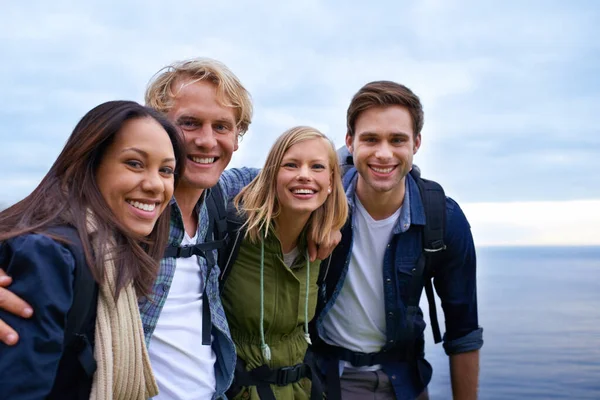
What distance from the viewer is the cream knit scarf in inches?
112

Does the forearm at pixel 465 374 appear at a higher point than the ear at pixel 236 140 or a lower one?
lower

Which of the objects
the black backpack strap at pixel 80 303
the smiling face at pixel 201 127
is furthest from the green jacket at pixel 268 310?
the black backpack strap at pixel 80 303

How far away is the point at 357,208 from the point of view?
5668 millimetres

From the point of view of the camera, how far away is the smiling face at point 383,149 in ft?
17.9

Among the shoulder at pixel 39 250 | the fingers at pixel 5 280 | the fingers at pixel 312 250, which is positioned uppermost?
the fingers at pixel 312 250

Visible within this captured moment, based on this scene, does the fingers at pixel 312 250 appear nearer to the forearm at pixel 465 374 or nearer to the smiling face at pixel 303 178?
the smiling face at pixel 303 178

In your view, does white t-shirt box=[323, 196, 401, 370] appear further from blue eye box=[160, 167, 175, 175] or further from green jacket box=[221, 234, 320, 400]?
blue eye box=[160, 167, 175, 175]

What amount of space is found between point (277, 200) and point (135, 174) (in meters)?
1.80

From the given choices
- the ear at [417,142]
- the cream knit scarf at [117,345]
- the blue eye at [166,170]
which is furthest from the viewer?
the ear at [417,142]

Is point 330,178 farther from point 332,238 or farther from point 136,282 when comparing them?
point 136,282

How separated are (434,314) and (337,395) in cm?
137

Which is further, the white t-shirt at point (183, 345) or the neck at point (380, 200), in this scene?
the neck at point (380, 200)

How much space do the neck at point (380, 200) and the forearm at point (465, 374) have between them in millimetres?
1784

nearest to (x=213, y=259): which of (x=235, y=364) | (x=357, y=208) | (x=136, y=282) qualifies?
(x=235, y=364)
